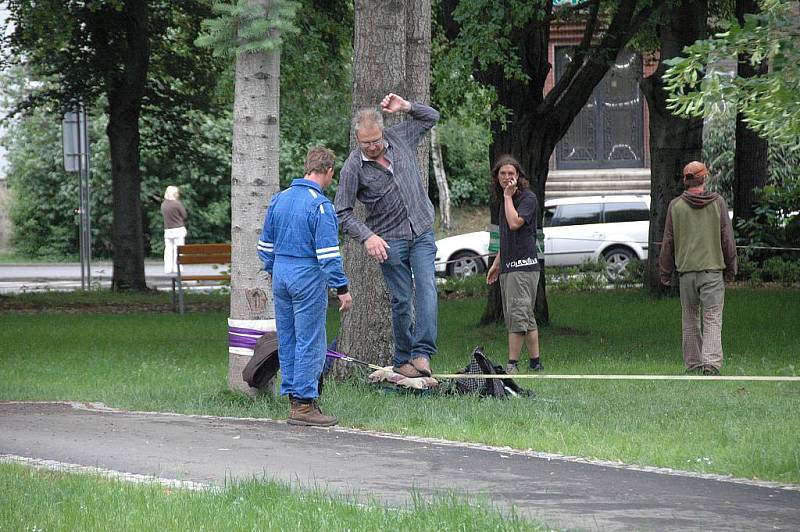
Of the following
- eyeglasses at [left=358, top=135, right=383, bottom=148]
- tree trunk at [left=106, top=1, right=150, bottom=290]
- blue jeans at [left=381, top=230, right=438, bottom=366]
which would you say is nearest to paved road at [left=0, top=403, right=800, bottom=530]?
blue jeans at [left=381, top=230, right=438, bottom=366]

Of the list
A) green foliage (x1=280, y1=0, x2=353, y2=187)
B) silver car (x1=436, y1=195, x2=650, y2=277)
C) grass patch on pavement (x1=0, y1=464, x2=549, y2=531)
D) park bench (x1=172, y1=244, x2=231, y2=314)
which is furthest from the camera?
silver car (x1=436, y1=195, x2=650, y2=277)

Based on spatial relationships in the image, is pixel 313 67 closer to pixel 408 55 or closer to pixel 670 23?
pixel 670 23

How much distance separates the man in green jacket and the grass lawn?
0.45 metres

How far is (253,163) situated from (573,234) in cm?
2065

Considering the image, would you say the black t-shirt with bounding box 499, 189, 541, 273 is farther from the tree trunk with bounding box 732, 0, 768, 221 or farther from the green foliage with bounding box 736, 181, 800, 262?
the tree trunk with bounding box 732, 0, 768, 221

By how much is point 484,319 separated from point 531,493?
34.6ft

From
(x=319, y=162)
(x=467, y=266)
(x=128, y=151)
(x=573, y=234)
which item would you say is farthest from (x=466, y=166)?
(x=319, y=162)

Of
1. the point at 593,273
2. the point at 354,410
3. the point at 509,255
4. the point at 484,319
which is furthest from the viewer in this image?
the point at 593,273

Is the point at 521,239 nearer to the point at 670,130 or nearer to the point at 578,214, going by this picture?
the point at 670,130

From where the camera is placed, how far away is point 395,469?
24.0ft

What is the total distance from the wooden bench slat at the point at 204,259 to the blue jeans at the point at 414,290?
10.3 metres

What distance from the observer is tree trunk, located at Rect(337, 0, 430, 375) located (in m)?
11.0

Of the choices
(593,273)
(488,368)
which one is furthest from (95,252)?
(488,368)

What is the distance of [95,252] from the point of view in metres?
43.7
